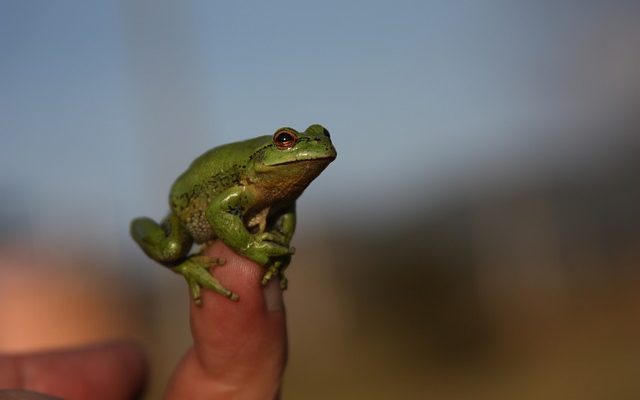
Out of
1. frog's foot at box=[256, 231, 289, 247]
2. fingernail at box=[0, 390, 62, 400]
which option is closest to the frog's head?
frog's foot at box=[256, 231, 289, 247]

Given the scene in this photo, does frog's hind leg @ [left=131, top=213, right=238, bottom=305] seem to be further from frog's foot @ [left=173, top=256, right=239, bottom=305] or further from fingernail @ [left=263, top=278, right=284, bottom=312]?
fingernail @ [left=263, top=278, right=284, bottom=312]

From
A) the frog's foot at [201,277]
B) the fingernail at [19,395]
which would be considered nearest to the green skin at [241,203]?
the frog's foot at [201,277]

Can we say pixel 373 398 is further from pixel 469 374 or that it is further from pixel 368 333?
pixel 368 333

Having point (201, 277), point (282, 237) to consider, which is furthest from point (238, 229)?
point (201, 277)

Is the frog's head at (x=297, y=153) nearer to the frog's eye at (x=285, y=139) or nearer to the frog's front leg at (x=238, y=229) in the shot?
the frog's eye at (x=285, y=139)

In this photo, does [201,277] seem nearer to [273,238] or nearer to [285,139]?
[273,238]

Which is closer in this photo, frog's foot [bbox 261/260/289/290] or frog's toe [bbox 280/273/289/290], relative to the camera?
frog's foot [bbox 261/260/289/290]
